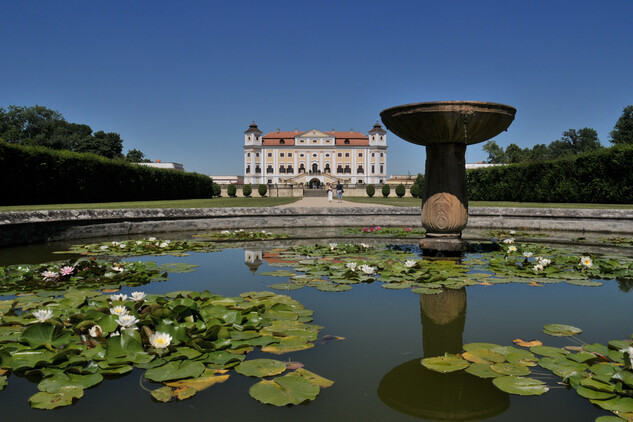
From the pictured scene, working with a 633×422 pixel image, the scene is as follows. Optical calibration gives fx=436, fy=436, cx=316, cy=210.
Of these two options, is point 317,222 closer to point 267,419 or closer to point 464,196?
point 464,196

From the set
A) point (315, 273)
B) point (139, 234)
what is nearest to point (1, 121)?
point (139, 234)

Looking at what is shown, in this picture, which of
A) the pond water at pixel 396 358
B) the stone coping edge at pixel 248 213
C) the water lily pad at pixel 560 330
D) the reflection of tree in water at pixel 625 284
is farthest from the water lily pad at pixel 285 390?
the stone coping edge at pixel 248 213

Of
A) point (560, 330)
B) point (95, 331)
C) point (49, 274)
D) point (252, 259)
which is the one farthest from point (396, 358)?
point (252, 259)

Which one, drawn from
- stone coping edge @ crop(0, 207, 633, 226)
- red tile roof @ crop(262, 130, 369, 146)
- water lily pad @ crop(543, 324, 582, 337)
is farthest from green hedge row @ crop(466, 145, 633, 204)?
red tile roof @ crop(262, 130, 369, 146)

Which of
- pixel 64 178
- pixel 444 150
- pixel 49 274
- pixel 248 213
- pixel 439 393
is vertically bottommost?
pixel 439 393

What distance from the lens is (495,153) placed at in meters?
69.1

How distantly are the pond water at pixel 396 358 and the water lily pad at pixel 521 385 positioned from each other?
0.03m

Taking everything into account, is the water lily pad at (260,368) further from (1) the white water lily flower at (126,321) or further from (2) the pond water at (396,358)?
(1) the white water lily flower at (126,321)

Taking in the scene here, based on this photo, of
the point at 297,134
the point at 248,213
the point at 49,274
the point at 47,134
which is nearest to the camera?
the point at 49,274

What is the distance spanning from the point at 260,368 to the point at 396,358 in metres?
0.56

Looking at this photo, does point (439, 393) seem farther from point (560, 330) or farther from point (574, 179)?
point (574, 179)

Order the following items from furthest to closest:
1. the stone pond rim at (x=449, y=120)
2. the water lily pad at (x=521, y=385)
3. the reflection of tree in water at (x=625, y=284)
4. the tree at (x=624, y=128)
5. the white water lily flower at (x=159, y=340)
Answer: the tree at (x=624, y=128) < the stone pond rim at (x=449, y=120) < the reflection of tree in water at (x=625, y=284) < the white water lily flower at (x=159, y=340) < the water lily pad at (x=521, y=385)

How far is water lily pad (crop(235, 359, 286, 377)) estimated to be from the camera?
1666 millimetres

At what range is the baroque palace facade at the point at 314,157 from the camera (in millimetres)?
82438
